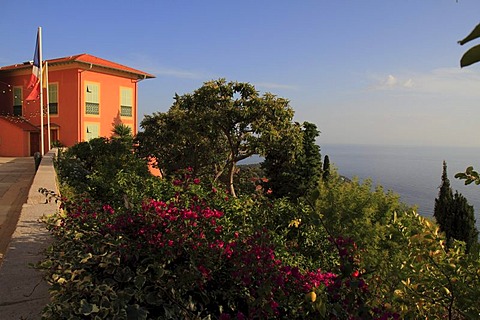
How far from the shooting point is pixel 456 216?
1229 centimetres

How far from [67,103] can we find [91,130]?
2.11m

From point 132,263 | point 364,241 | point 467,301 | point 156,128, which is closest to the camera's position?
point 467,301

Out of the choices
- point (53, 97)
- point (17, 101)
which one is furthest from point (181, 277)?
point (17, 101)

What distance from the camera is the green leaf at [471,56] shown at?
52cm

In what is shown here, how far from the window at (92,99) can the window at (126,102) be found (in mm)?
1914

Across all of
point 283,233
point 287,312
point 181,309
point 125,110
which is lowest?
point 283,233

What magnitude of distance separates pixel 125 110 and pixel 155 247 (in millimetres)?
24079

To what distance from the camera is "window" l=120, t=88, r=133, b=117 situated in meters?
24.6

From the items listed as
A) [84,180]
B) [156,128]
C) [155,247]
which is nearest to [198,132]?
[156,128]

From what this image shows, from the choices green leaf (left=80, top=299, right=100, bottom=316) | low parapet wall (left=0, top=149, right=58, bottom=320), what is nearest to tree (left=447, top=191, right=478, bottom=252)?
low parapet wall (left=0, top=149, right=58, bottom=320)

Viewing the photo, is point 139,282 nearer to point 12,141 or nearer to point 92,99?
point 92,99

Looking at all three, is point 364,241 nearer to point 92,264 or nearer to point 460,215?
point 92,264

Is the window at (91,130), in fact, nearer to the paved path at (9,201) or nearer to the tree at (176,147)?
the tree at (176,147)

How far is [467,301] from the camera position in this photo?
76.2 inches
